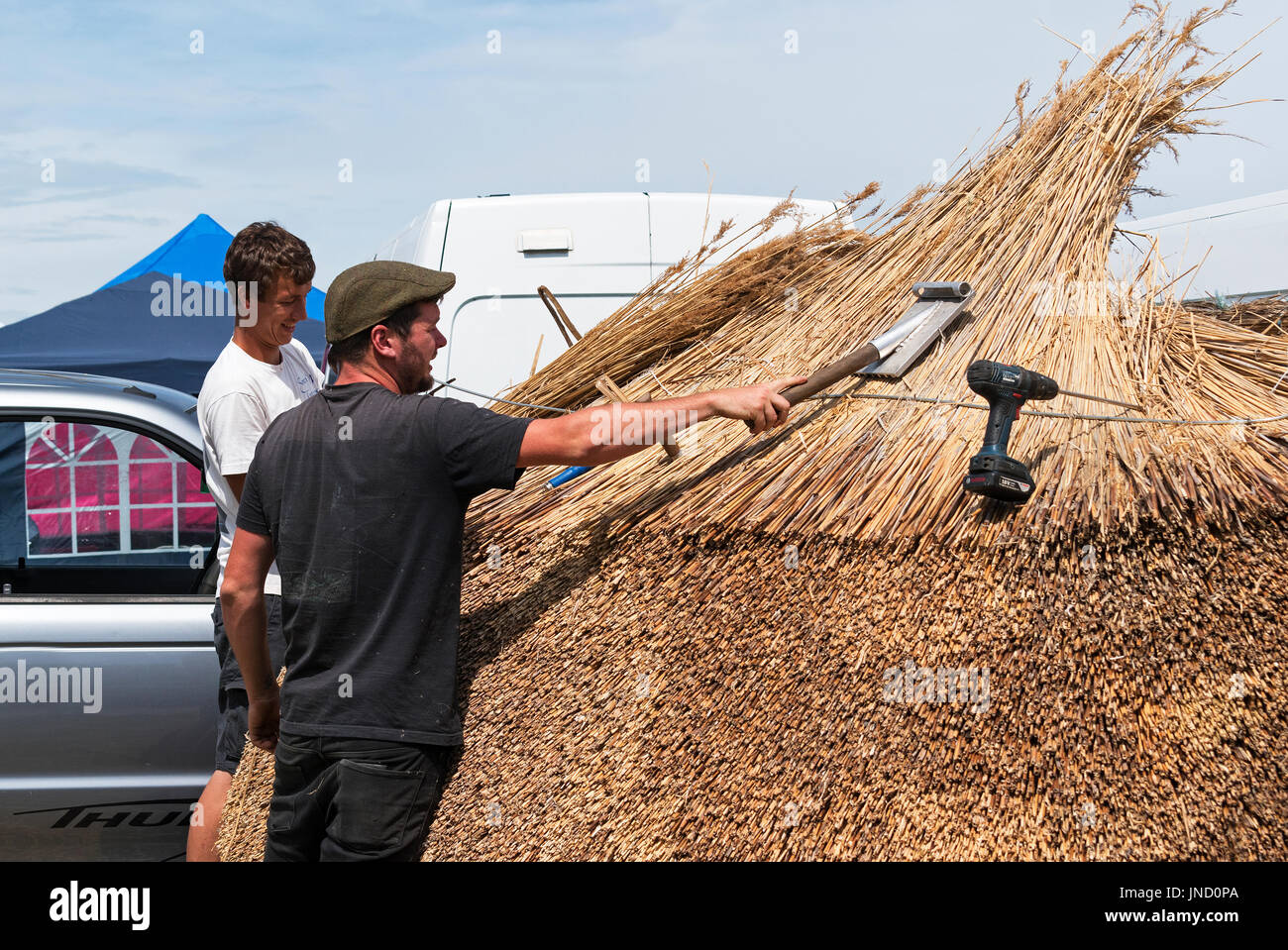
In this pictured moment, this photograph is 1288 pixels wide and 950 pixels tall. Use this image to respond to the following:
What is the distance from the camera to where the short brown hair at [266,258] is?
2.74 m

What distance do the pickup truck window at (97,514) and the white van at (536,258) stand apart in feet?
3.74

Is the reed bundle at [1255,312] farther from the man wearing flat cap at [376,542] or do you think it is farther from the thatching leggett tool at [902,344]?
the man wearing flat cap at [376,542]

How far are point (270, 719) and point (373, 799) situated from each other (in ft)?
1.80

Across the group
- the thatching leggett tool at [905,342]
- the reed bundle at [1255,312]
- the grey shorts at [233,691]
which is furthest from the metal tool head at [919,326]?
the grey shorts at [233,691]

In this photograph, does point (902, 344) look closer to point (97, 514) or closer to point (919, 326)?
point (919, 326)

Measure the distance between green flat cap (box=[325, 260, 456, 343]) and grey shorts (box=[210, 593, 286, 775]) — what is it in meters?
0.93

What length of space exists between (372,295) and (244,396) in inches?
28.4

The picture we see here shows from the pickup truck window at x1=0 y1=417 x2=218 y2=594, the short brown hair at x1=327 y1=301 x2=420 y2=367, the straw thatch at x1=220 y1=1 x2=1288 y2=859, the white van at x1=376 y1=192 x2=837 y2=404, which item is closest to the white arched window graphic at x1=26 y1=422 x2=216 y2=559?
the pickup truck window at x1=0 y1=417 x2=218 y2=594

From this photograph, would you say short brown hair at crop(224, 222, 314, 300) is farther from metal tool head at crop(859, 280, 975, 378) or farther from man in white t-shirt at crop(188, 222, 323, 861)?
metal tool head at crop(859, 280, 975, 378)

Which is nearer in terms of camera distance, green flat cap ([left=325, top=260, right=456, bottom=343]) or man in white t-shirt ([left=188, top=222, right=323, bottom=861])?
green flat cap ([left=325, top=260, right=456, bottom=343])

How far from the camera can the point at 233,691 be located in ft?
9.12

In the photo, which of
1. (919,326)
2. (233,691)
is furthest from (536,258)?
(233,691)

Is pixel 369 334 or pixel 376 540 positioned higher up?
pixel 369 334

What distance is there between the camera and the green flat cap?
2127 millimetres
